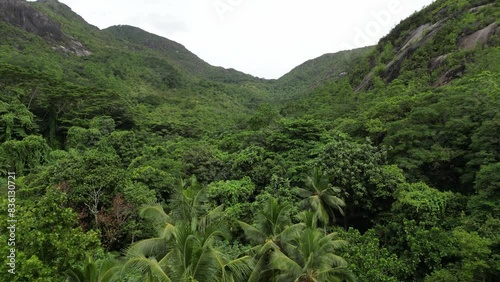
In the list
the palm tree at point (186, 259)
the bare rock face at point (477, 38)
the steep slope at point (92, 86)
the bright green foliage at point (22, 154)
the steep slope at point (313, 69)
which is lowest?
the bright green foliage at point (22, 154)

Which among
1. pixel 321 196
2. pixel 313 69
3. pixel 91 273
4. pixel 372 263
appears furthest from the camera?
pixel 313 69

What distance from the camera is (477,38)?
143 ft

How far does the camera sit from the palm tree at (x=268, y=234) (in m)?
13.8

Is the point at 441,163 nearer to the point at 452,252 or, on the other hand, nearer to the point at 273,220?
the point at 452,252

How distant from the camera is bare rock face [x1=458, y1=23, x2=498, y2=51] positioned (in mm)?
42281

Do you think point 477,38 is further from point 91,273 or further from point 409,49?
point 91,273

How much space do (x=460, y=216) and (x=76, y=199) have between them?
73.5ft

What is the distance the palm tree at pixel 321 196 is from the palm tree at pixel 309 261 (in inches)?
203

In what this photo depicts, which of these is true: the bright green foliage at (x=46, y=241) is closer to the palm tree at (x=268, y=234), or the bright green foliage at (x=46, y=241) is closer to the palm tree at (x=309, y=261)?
the palm tree at (x=268, y=234)

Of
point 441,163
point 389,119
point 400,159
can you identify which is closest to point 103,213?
point 400,159

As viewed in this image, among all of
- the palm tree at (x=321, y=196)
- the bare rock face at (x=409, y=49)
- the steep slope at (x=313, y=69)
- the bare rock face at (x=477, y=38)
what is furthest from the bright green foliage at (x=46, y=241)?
the steep slope at (x=313, y=69)

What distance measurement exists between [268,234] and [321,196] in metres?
5.71

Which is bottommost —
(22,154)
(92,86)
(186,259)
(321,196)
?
(22,154)

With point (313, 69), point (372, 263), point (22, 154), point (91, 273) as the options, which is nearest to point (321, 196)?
point (372, 263)
